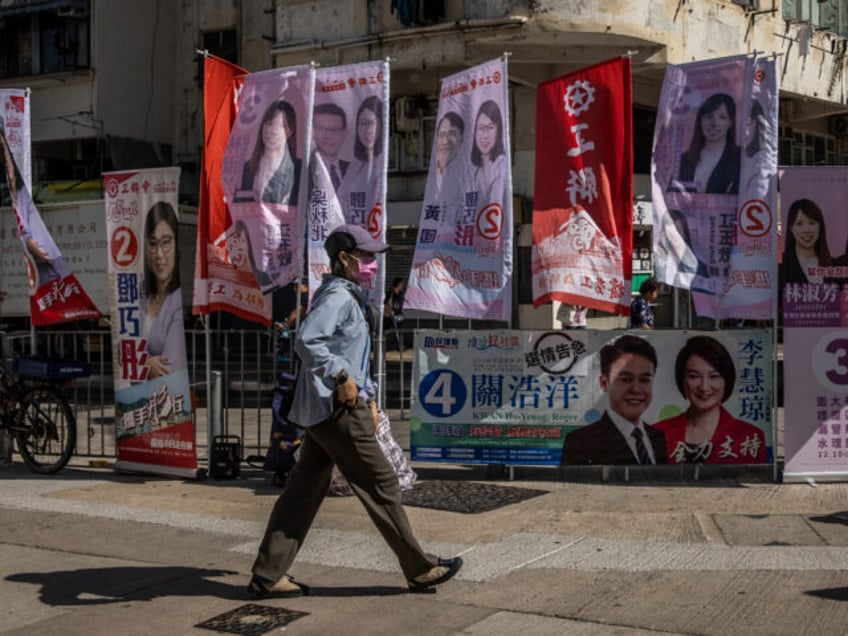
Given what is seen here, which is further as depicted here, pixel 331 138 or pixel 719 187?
pixel 331 138

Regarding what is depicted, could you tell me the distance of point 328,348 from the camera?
579 centimetres

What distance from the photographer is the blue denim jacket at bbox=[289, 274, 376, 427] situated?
18.8ft

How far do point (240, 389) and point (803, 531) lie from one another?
567cm

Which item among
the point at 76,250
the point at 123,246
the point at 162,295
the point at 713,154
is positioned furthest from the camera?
the point at 76,250

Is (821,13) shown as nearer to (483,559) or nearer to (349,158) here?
(349,158)

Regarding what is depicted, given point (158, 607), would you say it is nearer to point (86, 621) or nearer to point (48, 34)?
point (86, 621)

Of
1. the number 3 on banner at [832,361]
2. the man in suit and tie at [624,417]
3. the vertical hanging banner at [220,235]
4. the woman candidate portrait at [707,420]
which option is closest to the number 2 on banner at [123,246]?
the vertical hanging banner at [220,235]

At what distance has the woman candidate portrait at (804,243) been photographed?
28.6 ft

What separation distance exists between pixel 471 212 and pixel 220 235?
209 centimetres

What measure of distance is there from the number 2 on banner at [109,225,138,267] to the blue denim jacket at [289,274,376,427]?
4278 millimetres

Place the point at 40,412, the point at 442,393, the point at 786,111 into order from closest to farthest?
1. the point at 442,393
2. the point at 40,412
3. the point at 786,111

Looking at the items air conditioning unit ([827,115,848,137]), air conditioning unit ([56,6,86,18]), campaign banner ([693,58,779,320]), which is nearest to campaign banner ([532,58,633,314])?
campaign banner ([693,58,779,320])

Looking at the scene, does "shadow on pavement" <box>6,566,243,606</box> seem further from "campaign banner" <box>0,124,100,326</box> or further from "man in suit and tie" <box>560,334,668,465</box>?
"campaign banner" <box>0,124,100,326</box>

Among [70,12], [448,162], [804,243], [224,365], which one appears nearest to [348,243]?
[448,162]
